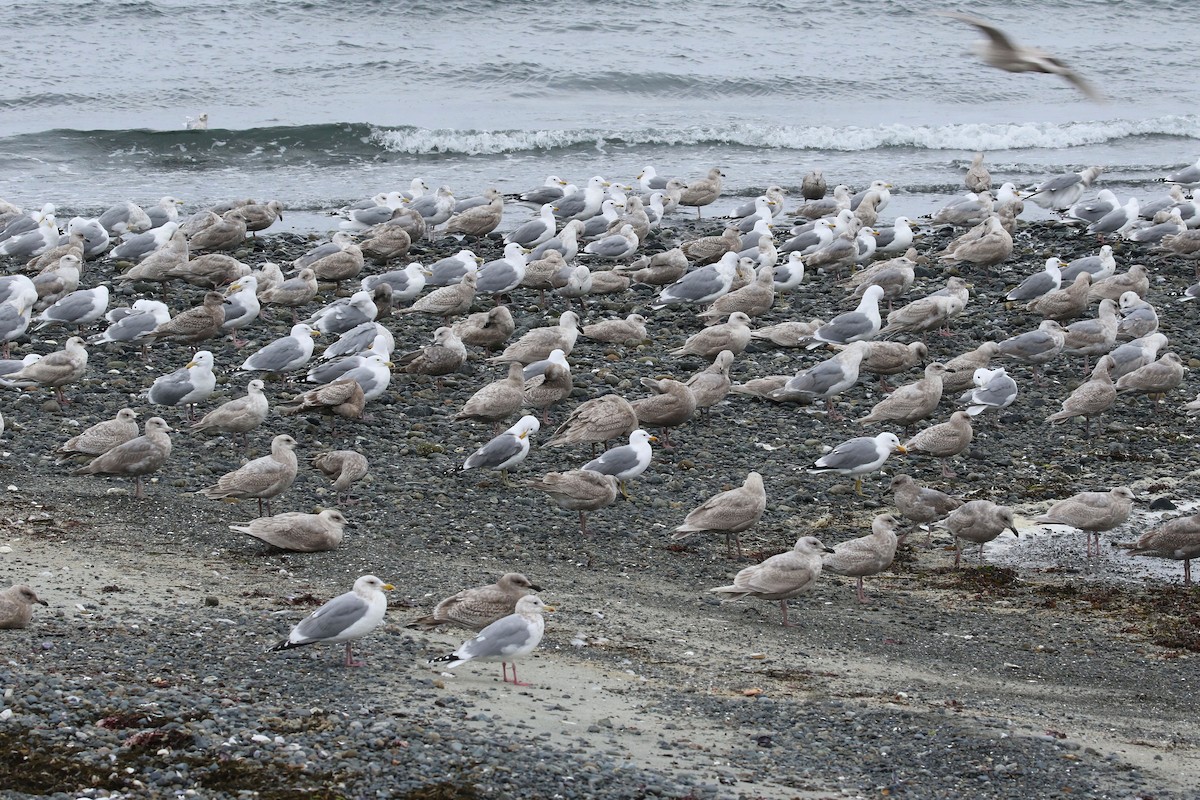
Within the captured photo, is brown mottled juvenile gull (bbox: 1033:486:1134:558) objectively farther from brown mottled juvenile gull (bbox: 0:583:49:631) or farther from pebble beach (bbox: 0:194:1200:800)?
brown mottled juvenile gull (bbox: 0:583:49:631)

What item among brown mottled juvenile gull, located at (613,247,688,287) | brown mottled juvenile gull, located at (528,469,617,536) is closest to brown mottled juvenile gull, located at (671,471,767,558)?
brown mottled juvenile gull, located at (528,469,617,536)

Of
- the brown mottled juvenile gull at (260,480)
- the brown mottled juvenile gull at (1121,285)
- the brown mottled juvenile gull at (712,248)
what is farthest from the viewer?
the brown mottled juvenile gull at (712,248)

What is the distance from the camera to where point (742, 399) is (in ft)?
47.5

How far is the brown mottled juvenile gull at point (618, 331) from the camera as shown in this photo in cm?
1580

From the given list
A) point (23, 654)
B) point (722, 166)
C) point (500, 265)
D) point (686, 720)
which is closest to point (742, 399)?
point (500, 265)

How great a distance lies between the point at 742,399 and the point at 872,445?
244 centimetres

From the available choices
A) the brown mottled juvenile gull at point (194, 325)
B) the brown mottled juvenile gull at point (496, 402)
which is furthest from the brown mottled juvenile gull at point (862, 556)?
the brown mottled juvenile gull at point (194, 325)

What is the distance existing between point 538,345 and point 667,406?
222 centimetres

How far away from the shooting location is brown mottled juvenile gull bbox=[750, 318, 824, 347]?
623 inches

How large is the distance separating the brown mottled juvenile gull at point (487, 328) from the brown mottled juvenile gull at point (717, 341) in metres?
1.79

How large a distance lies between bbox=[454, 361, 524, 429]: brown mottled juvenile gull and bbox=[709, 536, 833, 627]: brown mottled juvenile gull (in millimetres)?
3897

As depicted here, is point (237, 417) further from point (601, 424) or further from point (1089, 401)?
point (1089, 401)

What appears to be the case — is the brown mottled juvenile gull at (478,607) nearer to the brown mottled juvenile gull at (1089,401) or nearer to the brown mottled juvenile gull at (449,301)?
the brown mottled juvenile gull at (1089,401)

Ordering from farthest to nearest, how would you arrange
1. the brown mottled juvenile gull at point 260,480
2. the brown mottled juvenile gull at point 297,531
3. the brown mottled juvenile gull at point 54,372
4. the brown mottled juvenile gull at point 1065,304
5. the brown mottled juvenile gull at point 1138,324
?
the brown mottled juvenile gull at point 1065,304, the brown mottled juvenile gull at point 1138,324, the brown mottled juvenile gull at point 54,372, the brown mottled juvenile gull at point 260,480, the brown mottled juvenile gull at point 297,531
